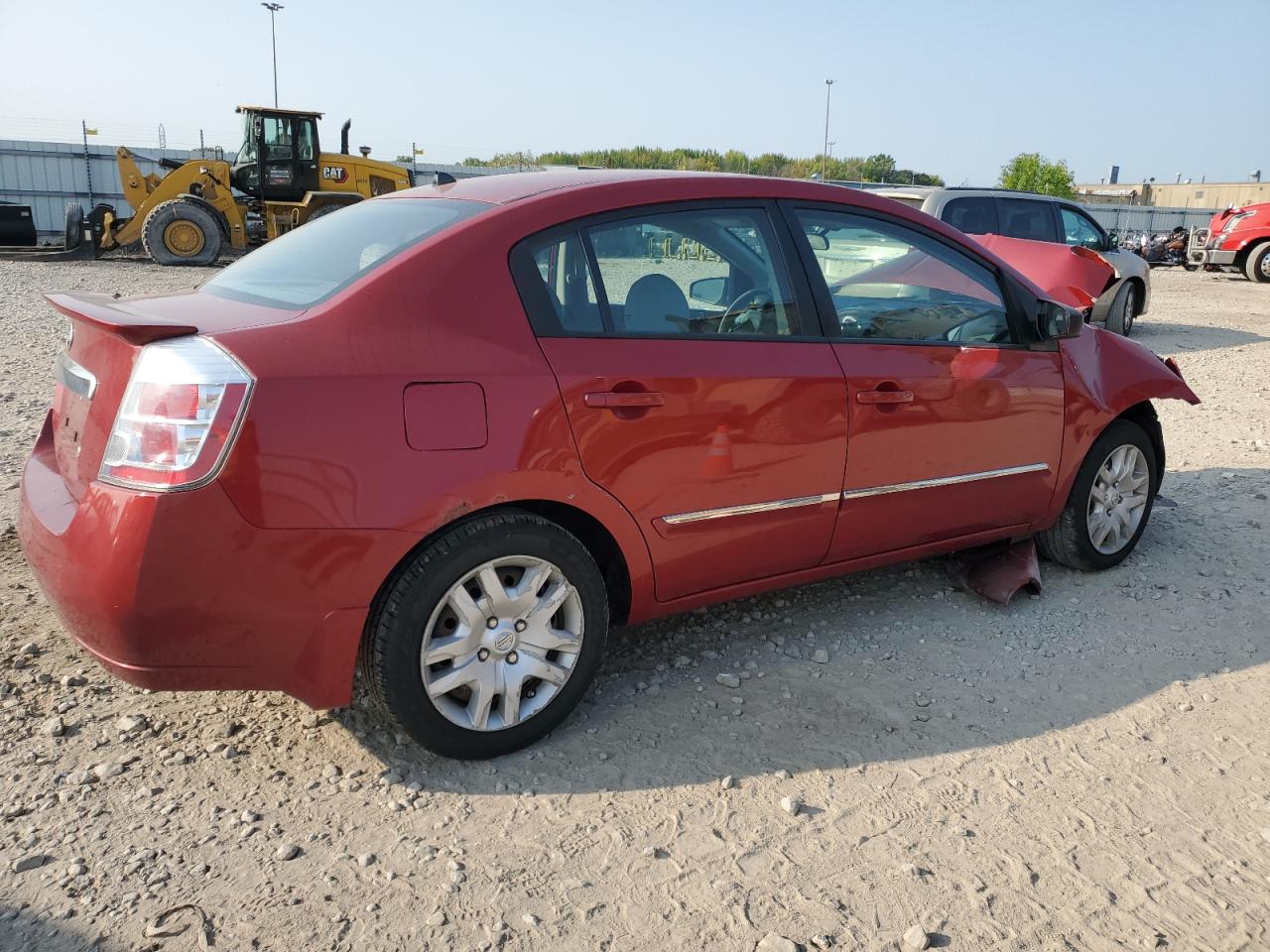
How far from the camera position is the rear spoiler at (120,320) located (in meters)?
2.52

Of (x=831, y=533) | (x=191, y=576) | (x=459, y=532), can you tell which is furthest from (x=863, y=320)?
(x=191, y=576)

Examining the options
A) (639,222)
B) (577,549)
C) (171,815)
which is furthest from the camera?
(639,222)

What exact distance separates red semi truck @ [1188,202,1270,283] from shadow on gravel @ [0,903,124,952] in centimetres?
2502

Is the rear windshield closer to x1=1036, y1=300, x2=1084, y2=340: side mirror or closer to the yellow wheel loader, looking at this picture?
x1=1036, y1=300, x2=1084, y2=340: side mirror

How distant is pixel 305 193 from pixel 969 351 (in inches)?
730

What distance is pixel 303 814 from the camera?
8.77 ft

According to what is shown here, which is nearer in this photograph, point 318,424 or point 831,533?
point 318,424

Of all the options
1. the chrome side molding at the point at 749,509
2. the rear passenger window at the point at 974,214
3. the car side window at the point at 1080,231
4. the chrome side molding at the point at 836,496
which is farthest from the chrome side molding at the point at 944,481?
the car side window at the point at 1080,231

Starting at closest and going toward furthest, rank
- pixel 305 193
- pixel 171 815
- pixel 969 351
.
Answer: pixel 171 815
pixel 969 351
pixel 305 193

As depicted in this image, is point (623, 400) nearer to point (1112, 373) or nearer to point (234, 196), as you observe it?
point (1112, 373)

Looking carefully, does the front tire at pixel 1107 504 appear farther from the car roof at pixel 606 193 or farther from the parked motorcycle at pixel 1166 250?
the parked motorcycle at pixel 1166 250

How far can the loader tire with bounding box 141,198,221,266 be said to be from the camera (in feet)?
61.8

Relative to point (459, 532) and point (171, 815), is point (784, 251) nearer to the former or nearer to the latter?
point (459, 532)

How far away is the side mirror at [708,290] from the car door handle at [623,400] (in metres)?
0.43
